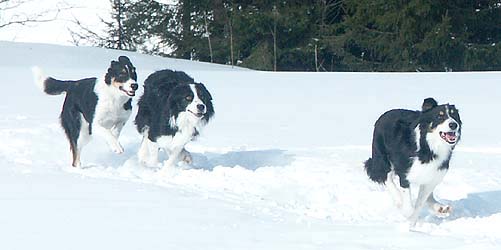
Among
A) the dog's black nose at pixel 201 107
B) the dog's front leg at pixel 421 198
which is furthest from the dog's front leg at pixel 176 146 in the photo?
the dog's front leg at pixel 421 198

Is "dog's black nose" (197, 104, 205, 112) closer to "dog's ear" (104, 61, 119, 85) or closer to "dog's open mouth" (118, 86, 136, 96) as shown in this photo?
"dog's open mouth" (118, 86, 136, 96)

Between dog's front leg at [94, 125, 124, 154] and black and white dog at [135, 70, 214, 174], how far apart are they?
33 cm

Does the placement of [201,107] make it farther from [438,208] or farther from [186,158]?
[438,208]

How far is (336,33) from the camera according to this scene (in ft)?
96.3

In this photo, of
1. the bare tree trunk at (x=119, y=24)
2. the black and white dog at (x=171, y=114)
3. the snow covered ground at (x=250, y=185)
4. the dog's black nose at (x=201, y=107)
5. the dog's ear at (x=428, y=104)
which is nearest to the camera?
the snow covered ground at (x=250, y=185)

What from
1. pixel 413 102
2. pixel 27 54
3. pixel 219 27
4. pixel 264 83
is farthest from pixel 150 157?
pixel 219 27

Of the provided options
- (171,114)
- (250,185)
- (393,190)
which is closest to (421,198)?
(393,190)

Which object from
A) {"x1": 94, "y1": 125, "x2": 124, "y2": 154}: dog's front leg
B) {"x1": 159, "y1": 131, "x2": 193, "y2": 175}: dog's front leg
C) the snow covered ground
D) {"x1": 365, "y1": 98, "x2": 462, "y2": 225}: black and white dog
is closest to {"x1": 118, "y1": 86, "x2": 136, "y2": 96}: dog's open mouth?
{"x1": 94, "y1": 125, "x2": 124, "y2": 154}: dog's front leg

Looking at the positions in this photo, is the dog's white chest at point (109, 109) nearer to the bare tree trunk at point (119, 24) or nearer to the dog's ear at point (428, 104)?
the dog's ear at point (428, 104)

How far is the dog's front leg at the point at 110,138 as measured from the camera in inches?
375

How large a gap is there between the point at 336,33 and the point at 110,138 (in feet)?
66.8

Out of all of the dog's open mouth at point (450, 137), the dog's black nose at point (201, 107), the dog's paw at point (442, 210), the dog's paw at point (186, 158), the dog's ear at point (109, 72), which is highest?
the dog's ear at point (109, 72)

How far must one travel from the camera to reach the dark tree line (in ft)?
90.3

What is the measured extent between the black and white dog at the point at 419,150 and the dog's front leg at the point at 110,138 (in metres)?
2.69
